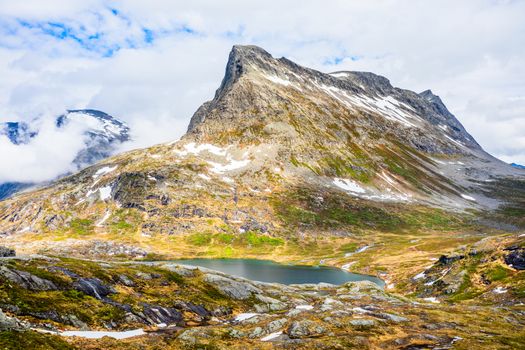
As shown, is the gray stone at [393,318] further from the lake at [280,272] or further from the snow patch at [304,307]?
the lake at [280,272]

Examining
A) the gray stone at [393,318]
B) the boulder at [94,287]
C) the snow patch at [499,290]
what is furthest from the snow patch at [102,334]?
the snow patch at [499,290]

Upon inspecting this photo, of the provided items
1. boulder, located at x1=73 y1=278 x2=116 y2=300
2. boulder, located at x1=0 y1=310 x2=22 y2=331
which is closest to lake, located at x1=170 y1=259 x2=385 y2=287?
boulder, located at x1=73 y1=278 x2=116 y2=300

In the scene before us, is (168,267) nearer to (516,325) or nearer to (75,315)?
(75,315)

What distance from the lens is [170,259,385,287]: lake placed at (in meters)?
136

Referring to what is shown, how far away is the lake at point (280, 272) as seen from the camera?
446 feet

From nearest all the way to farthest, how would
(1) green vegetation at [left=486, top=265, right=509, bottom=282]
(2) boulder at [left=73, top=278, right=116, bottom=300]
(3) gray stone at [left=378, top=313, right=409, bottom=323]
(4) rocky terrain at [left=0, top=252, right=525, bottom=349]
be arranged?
1. (4) rocky terrain at [left=0, top=252, right=525, bottom=349]
2. (2) boulder at [left=73, top=278, right=116, bottom=300]
3. (3) gray stone at [left=378, top=313, right=409, bottom=323]
4. (1) green vegetation at [left=486, top=265, right=509, bottom=282]

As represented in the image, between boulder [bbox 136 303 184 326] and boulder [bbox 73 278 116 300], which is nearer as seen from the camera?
boulder [bbox 136 303 184 326]

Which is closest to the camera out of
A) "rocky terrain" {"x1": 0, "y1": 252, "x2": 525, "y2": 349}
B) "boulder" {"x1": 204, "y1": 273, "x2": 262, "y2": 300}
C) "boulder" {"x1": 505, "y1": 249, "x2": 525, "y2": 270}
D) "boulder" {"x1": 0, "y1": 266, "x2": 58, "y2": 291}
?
"rocky terrain" {"x1": 0, "y1": 252, "x2": 525, "y2": 349}

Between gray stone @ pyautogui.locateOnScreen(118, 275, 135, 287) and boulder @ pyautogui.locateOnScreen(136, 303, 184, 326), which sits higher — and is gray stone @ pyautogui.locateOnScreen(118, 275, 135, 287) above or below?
above

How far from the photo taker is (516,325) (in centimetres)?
5662

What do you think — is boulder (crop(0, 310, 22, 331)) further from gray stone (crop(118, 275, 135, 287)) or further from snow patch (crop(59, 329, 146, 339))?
gray stone (crop(118, 275, 135, 287))

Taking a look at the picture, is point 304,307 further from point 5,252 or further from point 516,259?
point 516,259

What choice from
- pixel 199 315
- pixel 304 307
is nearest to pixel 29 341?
pixel 199 315

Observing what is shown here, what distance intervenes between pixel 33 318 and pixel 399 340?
3846 centimetres
